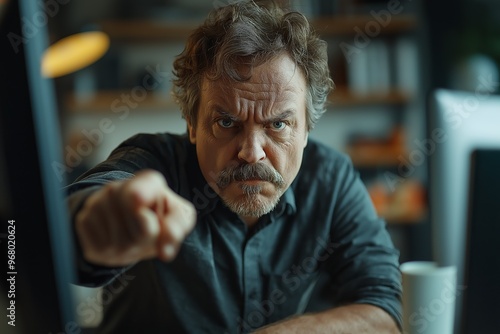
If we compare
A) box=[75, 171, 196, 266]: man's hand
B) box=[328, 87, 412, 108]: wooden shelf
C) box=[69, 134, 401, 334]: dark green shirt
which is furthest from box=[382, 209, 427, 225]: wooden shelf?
box=[75, 171, 196, 266]: man's hand

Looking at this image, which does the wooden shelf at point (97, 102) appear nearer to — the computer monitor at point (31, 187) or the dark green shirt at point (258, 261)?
the dark green shirt at point (258, 261)

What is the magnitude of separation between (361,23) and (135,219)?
4.90ft

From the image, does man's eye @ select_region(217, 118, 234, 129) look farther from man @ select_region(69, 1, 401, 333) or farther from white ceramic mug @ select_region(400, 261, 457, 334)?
white ceramic mug @ select_region(400, 261, 457, 334)

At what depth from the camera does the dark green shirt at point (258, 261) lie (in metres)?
0.54

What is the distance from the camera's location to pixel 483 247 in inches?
18.1

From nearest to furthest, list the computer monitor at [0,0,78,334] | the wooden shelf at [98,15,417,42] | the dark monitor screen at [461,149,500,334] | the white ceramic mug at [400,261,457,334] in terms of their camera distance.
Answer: the computer monitor at [0,0,78,334]
the dark monitor screen at [461,149,500,334]
the white ceramic mug at [400,261,457,334]
the wooden shelf at [98,15,417,42]

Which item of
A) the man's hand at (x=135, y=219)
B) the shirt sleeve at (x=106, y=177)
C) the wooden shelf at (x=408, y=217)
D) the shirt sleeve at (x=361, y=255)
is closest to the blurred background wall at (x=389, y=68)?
the wooden shelf at (x=408, y=217)

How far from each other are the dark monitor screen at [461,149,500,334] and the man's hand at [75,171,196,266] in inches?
9.0

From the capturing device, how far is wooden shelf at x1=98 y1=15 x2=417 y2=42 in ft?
5.07

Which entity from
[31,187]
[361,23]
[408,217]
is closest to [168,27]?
[361,23]

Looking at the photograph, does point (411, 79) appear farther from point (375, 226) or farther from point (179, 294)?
point (179, 294)

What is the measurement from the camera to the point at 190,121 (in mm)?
509

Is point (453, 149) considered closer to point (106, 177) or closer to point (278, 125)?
point (278, 125)

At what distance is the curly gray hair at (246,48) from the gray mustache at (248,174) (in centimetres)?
5
